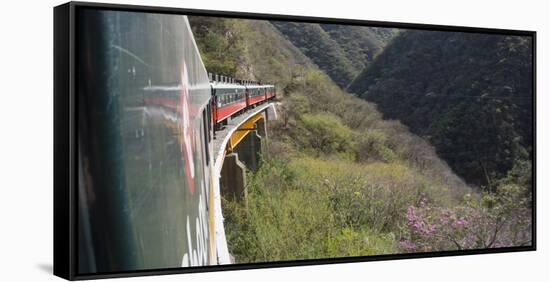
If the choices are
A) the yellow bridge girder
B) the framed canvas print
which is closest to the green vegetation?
the framed canvas print

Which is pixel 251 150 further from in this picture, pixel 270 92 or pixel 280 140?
pixel 270 92

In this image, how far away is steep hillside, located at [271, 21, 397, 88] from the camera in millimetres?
6691

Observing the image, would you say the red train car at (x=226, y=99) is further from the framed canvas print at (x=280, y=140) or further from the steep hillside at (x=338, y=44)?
the steep hillside at (x=338, y=44)

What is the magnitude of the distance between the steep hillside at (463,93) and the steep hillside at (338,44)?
88mm

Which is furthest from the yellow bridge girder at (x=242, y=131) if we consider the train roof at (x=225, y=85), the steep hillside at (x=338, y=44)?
the steep hillside at (x=338, y=44)

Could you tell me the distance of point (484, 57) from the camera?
754 centimetres

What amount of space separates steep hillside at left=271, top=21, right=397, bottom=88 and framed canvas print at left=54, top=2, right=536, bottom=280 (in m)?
0.01

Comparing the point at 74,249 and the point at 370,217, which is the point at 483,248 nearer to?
the point at 370,217

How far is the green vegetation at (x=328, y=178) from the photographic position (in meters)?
6.48

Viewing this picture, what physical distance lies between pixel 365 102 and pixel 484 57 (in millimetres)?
1213

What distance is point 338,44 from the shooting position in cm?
679

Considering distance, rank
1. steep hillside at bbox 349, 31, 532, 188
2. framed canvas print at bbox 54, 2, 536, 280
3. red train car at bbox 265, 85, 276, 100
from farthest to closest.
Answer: steep hillside at bbox 349, 31, 532, 188 → red train car at bbox 265, 85, 276, 100 → framed canvas print at bbox 54, 2, 536, 280

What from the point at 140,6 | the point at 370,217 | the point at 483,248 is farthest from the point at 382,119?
the point at 140,6

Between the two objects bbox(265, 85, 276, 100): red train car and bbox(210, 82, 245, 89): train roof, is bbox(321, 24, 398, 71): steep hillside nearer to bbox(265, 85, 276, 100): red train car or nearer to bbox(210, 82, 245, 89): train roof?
bbox(265, 85, 276, 100): red train car
